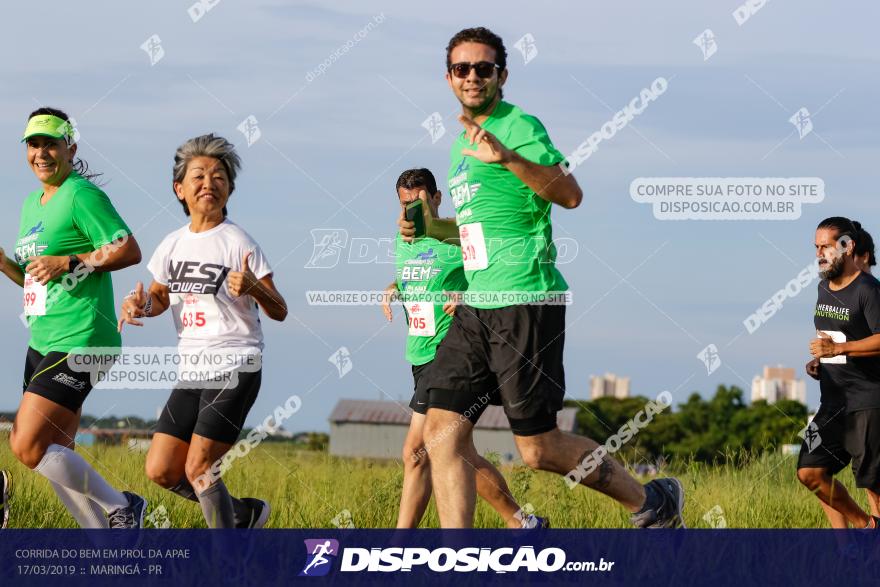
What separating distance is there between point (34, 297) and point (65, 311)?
0.73ft

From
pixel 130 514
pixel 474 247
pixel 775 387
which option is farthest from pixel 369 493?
pixel 775 387

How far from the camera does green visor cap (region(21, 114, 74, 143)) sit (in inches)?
277

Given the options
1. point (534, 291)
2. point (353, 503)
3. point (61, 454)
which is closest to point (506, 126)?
point (534, 291)

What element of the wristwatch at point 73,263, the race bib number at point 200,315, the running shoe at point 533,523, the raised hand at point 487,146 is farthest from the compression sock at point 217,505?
the raised hand at point 487,146

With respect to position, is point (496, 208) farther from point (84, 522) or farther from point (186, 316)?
point (84, 522)

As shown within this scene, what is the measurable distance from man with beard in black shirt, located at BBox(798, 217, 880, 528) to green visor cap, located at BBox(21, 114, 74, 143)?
4.55 metres

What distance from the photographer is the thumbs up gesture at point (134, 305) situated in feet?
21.0

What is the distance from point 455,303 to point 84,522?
2398 millimetres

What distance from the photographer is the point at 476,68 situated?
5953mm

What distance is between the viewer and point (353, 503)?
8477mm

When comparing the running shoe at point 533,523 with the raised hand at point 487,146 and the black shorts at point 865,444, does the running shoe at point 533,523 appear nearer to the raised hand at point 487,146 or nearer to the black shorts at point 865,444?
the raised hand at point 487,146

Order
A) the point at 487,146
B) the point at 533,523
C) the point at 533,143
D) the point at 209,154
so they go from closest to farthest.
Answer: the point at 487,146 → the point at 533,143 → the point at 209,154 → the point at 533,523

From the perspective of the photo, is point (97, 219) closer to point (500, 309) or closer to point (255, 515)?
point (255, 515)

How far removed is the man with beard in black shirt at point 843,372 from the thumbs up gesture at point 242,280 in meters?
3.48
